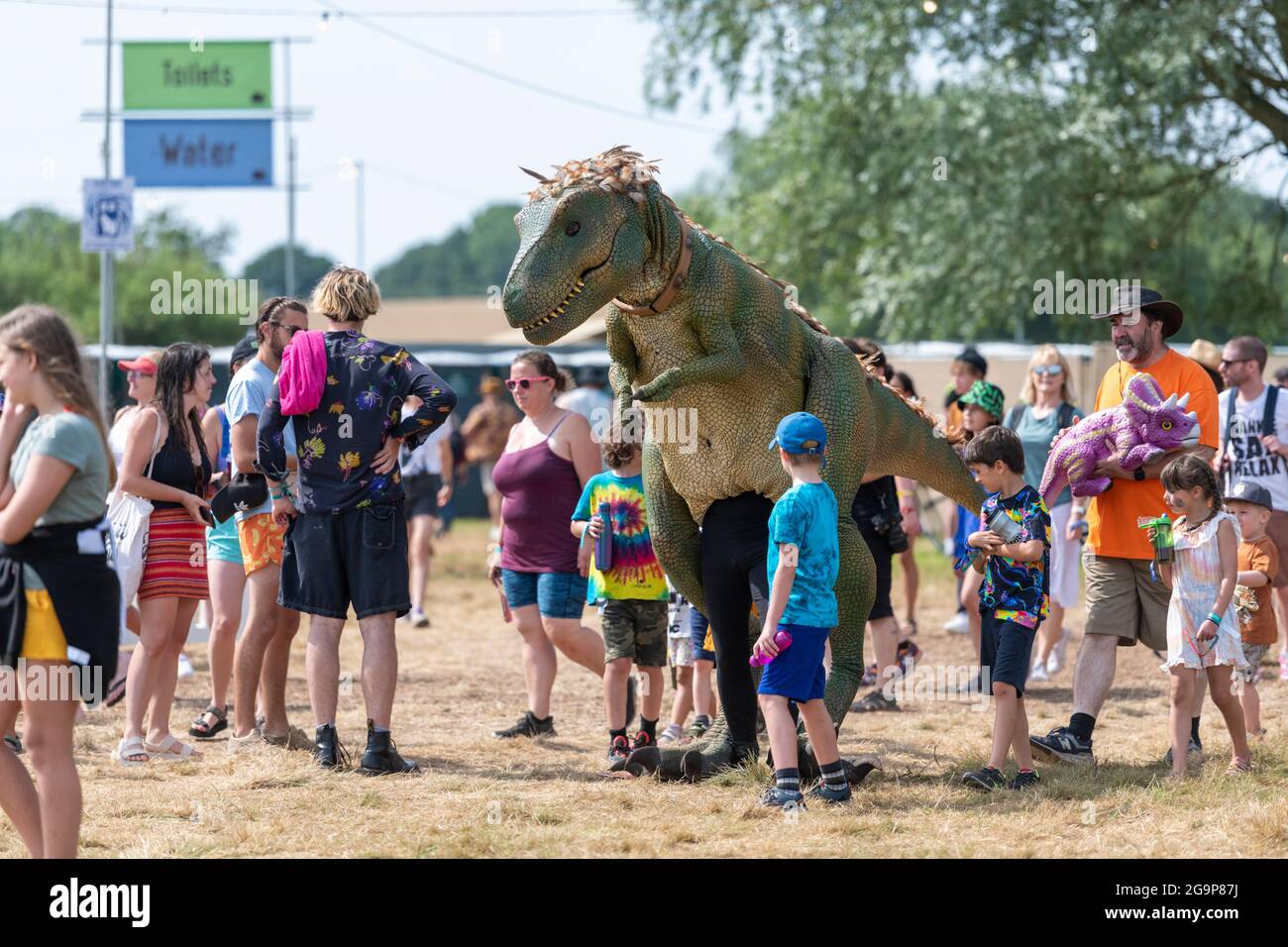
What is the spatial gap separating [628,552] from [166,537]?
1.97 metres

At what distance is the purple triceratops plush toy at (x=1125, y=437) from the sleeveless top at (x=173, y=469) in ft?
11.8

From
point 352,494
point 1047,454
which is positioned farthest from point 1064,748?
point 352,494

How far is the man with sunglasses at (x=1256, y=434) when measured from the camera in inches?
326

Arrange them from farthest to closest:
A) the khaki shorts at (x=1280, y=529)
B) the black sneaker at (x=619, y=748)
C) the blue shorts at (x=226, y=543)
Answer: the khaki shorts at (x=1280, y=529) < the blue shorts at (x=226, y=543) < the black sneaker at (x=619, y=748)

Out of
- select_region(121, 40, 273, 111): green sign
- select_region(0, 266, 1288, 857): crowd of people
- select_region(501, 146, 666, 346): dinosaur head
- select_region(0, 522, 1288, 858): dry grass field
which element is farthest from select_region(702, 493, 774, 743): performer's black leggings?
select_region(121, 40, 273, 111): green sign

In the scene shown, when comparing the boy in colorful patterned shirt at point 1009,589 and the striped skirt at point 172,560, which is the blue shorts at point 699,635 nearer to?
the boy in colorful patterned shirt at point 1009,589

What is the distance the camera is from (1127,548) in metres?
6.24

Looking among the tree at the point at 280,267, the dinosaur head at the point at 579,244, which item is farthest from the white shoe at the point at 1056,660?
the tree at the point at 280,267

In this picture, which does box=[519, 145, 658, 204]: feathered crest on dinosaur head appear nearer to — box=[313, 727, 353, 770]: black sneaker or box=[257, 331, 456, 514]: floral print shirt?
box=[257, 331, 456, 514]: floral print shirt

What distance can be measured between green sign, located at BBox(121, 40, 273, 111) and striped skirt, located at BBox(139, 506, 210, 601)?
36.1 ft

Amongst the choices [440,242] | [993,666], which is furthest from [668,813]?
[440,242]

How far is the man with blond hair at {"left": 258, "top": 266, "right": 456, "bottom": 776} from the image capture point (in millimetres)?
5965

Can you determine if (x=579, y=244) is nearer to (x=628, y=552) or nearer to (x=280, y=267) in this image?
(x=628, y=552)

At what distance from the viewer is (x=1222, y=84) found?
14.8m
